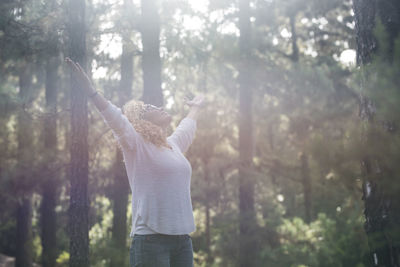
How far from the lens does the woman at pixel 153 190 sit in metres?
2.77

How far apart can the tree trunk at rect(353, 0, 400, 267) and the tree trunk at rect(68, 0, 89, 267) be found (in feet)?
13.2

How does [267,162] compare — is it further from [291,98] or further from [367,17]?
[367,17]

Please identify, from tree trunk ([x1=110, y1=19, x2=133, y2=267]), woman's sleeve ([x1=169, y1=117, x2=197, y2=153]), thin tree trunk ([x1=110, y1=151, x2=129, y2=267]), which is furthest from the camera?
thin tree trunk ([x1=110, y1=151, x2=129, y2=267])

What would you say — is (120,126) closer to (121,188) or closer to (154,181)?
(154,181)

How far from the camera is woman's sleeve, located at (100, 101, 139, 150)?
274cm

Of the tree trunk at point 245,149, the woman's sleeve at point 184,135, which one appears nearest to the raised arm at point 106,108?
the woman's sleeve at point 184,135

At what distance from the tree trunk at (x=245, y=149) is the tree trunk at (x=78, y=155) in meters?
5.57

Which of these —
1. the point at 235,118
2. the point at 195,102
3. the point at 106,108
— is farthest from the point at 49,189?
the point at 106,108

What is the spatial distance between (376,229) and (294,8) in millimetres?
13015

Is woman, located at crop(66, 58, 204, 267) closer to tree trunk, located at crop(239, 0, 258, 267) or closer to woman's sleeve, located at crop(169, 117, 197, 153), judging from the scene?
woman's sleeve, located at crop(169, 117, 197, 153)

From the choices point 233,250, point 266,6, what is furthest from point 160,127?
point 266,6

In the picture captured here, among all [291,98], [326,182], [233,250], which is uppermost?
[291,98]

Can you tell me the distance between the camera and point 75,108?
6.04m

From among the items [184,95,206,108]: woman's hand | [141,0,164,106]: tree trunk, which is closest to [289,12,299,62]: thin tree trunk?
[141,0,164,106]: tree trunk
